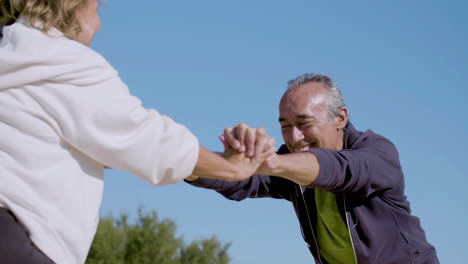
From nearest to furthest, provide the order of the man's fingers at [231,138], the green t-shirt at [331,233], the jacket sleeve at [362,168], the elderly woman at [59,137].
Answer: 1. the elderly woman at [59,137]
2. the man's fingers at [231,138]
3. the jacket sleeve at [362,168]
4. the green t-shirt at [331,233]

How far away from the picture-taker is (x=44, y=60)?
2.04m

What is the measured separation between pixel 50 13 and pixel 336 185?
77.8 inches

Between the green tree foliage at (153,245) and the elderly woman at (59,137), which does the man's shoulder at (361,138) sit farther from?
the green tree foliage at (153,245)

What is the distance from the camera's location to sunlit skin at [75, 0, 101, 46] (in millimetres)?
2279

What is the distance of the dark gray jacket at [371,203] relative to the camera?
3.79 metres

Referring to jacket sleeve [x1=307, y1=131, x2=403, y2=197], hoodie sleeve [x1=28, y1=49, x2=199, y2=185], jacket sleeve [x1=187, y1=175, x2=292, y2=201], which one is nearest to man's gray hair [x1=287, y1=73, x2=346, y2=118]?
jacket sleeve [x1=307, y1=131, x2=403, y2=197]

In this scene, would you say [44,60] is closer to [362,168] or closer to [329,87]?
[362,168]

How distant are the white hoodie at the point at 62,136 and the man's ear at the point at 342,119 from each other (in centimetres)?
256

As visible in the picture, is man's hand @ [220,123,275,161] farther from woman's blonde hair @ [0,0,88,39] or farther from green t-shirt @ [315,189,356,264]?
green t-shirt @ [315,189,356,264]

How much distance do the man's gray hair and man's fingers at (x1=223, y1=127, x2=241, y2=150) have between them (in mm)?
1641

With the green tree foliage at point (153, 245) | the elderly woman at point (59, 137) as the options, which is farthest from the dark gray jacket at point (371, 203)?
the green tree foliage at point (153, 245)

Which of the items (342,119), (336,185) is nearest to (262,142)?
(336,185)

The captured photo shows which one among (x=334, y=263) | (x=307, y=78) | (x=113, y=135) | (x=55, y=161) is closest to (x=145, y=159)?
(x=113, y=135)

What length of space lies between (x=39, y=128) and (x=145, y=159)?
382 mm
